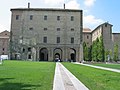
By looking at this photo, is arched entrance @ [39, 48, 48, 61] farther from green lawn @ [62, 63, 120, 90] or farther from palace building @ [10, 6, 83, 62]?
green lawn @ [62, 63, 120, 90]

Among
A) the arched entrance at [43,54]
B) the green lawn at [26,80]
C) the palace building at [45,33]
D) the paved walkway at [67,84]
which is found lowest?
the paved walkway at [67,84]

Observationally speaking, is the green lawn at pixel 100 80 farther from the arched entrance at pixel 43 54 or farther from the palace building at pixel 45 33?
the arched entrance at pixel 43 54

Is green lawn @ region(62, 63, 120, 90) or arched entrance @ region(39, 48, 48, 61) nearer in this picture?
green lawn @ region(62, 63, 120, 90)

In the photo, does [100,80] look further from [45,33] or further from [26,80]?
[45,33]

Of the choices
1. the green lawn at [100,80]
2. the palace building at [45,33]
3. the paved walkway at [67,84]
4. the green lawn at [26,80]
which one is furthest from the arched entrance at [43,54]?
the paved walkway at [67,84]

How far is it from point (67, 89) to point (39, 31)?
57.2 meters

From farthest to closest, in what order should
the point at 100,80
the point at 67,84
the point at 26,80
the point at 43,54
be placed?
the point at 43,54
the point at 100,80
the point at 26,80
the point at 67,84

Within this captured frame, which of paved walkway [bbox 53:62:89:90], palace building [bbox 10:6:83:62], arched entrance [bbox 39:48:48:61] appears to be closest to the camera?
paved walkway [bbox 53:62:89:90]

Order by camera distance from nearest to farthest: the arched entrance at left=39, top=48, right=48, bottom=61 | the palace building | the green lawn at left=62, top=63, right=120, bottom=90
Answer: the green lawn at left=62, top=63, right=120, bottom=90 → the palace building → the arched entrance at left=39, top=48, right=48, bottom=61

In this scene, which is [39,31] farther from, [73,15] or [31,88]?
[31,88]

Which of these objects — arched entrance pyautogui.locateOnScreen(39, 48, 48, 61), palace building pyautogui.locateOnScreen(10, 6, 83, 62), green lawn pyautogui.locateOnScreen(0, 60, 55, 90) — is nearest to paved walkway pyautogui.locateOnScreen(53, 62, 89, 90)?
green lawn pyautogui.locateOnScreen(0, 60, 55, 90)

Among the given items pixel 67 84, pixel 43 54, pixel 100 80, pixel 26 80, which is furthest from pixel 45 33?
pixel 67 84

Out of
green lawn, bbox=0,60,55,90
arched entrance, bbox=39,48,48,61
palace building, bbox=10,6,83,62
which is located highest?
palace building, bbox=10,6,83,62

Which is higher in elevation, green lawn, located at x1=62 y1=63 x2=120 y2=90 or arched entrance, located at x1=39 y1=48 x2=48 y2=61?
arched entrance, located at x1=39 y1=48 x2=48 y2=61
